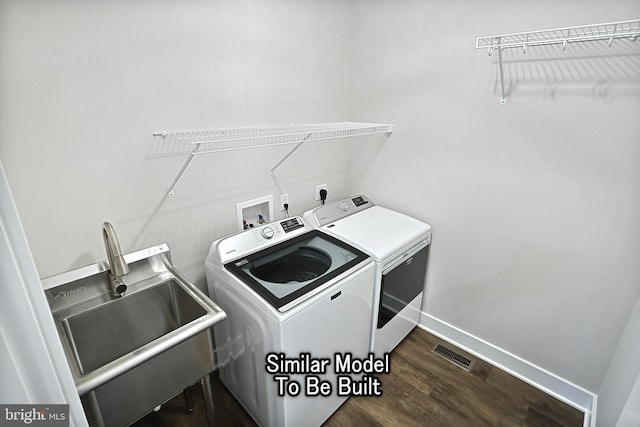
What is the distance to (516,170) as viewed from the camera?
1.68 m

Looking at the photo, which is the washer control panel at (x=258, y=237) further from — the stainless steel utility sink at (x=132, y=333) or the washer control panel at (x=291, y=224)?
the stainless steel utility sink at (x=132, y=333)

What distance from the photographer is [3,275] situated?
45cm

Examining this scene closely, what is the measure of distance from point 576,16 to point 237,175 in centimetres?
180

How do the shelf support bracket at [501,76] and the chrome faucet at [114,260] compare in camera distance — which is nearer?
the chrome faucet at [114,260]

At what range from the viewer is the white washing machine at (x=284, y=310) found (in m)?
1.32

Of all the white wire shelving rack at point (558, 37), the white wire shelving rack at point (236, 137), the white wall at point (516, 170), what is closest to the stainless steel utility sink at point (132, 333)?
the white wire shelving rack at point (236, 137)

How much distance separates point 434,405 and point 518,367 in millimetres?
635

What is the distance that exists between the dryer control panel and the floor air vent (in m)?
1.12

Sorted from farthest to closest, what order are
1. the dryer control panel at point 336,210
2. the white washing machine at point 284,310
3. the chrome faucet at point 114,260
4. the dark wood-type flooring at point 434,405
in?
the dryer control panel at point 336,210 → the dark wood-type flooring at point 434,405 → the white washing machine at point 284,310 → the chrome faucet at point 114,260

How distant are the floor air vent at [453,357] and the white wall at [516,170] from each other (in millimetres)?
190

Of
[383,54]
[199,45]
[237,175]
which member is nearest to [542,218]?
[383,54]

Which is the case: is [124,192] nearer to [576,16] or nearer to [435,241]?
[435,241]

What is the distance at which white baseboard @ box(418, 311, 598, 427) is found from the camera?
5.72ft

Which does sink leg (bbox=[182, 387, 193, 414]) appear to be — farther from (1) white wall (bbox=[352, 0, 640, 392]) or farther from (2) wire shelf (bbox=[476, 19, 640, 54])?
(2) wire shelf (bbox=[476, 19, 640, 54])
